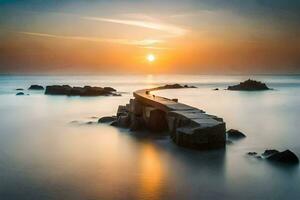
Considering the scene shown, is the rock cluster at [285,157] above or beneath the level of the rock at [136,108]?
beneath

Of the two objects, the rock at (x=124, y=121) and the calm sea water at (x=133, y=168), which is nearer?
the calm sea water at (x=133, y=168)

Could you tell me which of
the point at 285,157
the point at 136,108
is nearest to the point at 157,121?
the point at 136,108

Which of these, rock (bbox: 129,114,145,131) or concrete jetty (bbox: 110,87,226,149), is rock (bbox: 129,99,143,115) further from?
rock (bbox: 129,114,145,131)

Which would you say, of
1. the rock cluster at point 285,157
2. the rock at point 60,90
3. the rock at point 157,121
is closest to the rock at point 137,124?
the rock at point 157,121

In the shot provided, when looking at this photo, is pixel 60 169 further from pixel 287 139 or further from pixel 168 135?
pixel 287 139

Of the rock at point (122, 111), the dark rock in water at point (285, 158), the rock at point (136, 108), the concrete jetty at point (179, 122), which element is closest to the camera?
the dark rock in water at point (285, 158)

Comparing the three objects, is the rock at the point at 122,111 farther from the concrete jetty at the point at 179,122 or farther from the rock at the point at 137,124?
the rock at the point at 137,124

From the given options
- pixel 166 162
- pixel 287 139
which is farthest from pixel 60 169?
pixel 287 139

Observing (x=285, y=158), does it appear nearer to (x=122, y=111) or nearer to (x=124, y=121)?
(x=124, y=121)

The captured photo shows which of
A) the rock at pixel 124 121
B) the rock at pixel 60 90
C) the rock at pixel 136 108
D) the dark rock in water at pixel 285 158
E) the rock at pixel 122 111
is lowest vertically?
the rock at pixel 60 90
